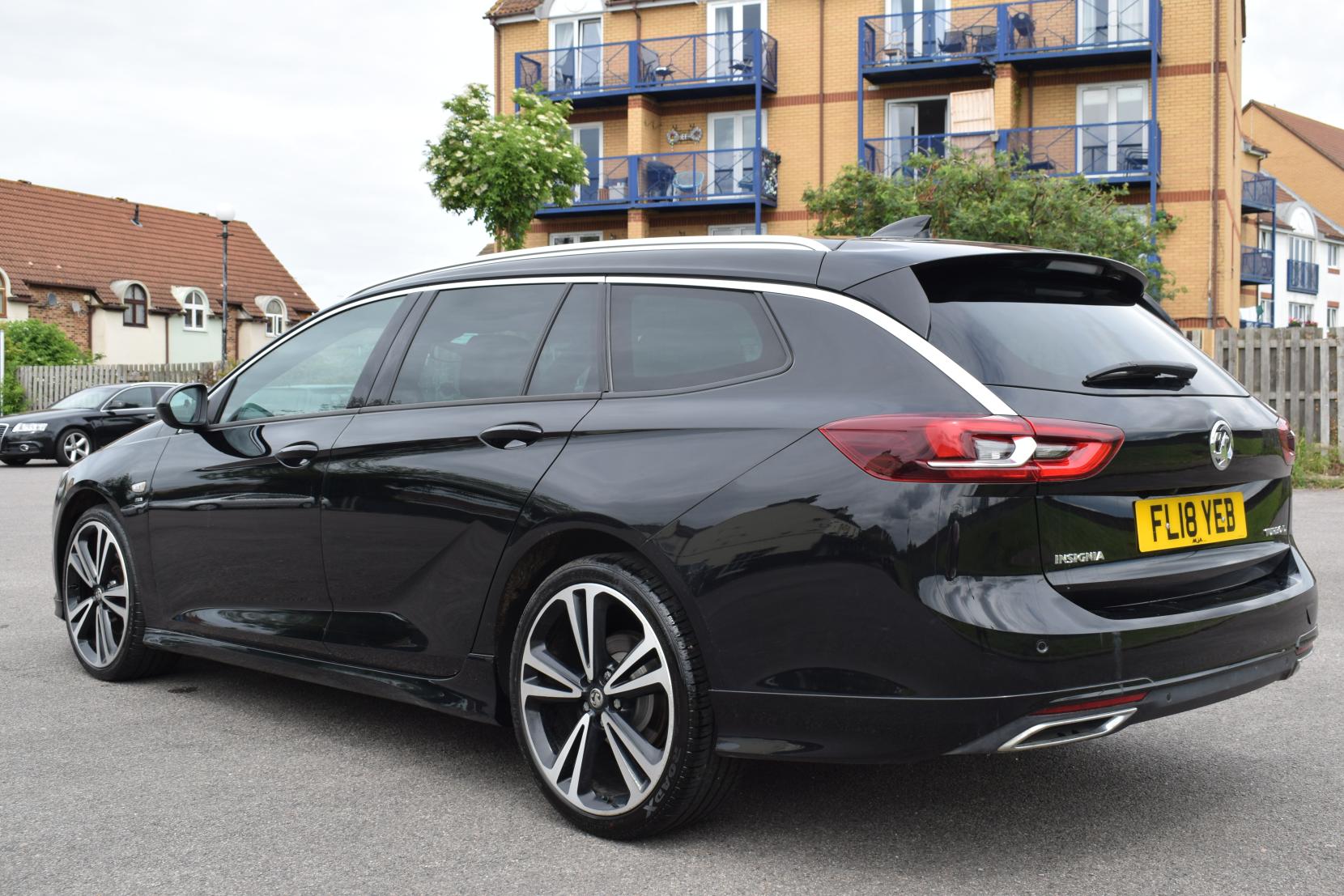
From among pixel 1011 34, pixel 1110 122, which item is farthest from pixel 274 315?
pixel 1110 122

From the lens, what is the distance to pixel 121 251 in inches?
2251

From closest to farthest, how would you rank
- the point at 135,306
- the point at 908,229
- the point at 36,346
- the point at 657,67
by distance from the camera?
the point at 908,229, the point at 657,67, the point at 36,346, the point at 135,306

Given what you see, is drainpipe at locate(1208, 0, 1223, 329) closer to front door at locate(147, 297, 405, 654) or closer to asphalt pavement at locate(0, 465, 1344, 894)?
asphalt pavement at locate(0, 465, 1344, 894)

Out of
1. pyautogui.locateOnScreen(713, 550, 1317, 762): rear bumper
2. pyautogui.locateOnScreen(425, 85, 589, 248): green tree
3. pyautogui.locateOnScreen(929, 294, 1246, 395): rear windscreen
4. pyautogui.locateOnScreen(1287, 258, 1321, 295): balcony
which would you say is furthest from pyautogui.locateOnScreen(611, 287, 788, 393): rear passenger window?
pyautogui.locateOnScreen(1287, 258, 1321, 295): balcony

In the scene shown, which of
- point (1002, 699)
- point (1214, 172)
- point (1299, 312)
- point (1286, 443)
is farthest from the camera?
point (1299, 312)

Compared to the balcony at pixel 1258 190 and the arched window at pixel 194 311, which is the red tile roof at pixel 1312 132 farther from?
the arched window at pixel 194 311

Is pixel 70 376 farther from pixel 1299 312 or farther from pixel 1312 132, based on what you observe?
pixel 1312 132

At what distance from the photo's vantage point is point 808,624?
132 inches

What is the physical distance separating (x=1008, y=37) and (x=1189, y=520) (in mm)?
29301

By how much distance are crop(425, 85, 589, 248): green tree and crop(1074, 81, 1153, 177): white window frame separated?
430 inches

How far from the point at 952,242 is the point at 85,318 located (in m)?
55.5

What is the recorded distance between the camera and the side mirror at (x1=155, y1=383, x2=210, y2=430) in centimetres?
537

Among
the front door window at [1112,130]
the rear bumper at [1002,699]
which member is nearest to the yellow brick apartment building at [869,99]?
the front door window at [1112,130]

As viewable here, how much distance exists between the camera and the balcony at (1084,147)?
98.0 feet
